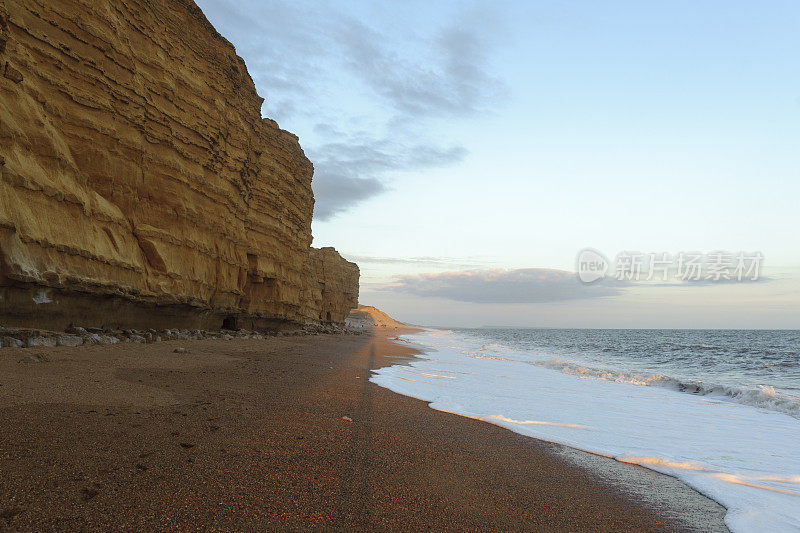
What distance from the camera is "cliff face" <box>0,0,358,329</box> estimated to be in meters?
Result: 8.27

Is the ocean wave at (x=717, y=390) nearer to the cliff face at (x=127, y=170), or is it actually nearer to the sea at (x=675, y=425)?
the sea at (x=675, y=425)

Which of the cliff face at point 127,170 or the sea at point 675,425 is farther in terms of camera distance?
the cliff face at point 127,170

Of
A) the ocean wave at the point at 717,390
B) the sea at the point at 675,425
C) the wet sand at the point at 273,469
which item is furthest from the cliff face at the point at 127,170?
the ocean wave at the point at 717,390

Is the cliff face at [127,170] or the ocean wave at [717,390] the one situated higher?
the cliff face at [127,170]

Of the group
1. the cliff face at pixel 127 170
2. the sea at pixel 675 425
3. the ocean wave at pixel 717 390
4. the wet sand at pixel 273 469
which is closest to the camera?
the wet sand at pixel 273 469

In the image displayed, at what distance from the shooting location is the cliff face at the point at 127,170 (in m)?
8.27

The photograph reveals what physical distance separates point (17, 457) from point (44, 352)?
4.76m

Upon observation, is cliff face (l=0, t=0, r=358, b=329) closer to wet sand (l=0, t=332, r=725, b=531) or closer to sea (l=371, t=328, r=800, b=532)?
wet sand (l=0, t=332, r=725, b=531)

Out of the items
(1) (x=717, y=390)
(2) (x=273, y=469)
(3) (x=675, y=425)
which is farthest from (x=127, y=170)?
(1) (x=717, y=390)

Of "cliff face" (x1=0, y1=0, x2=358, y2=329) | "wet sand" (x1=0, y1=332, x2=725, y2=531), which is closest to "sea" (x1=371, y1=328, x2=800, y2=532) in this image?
"wet sand" (x1=0, y1=332, x2=725, y2=531)

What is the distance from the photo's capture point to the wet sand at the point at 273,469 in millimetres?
2545

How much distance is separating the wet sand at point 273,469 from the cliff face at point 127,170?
4098 mm

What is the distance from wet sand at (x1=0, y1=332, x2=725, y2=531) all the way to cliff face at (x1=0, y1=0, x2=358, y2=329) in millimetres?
4098

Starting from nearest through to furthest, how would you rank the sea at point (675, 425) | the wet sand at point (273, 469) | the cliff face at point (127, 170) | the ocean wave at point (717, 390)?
the wet sand at point (273, 469) < the sea at point (675, 425) < the cliff face at point (127, 170) < the ocean wave at point (717, 390)
